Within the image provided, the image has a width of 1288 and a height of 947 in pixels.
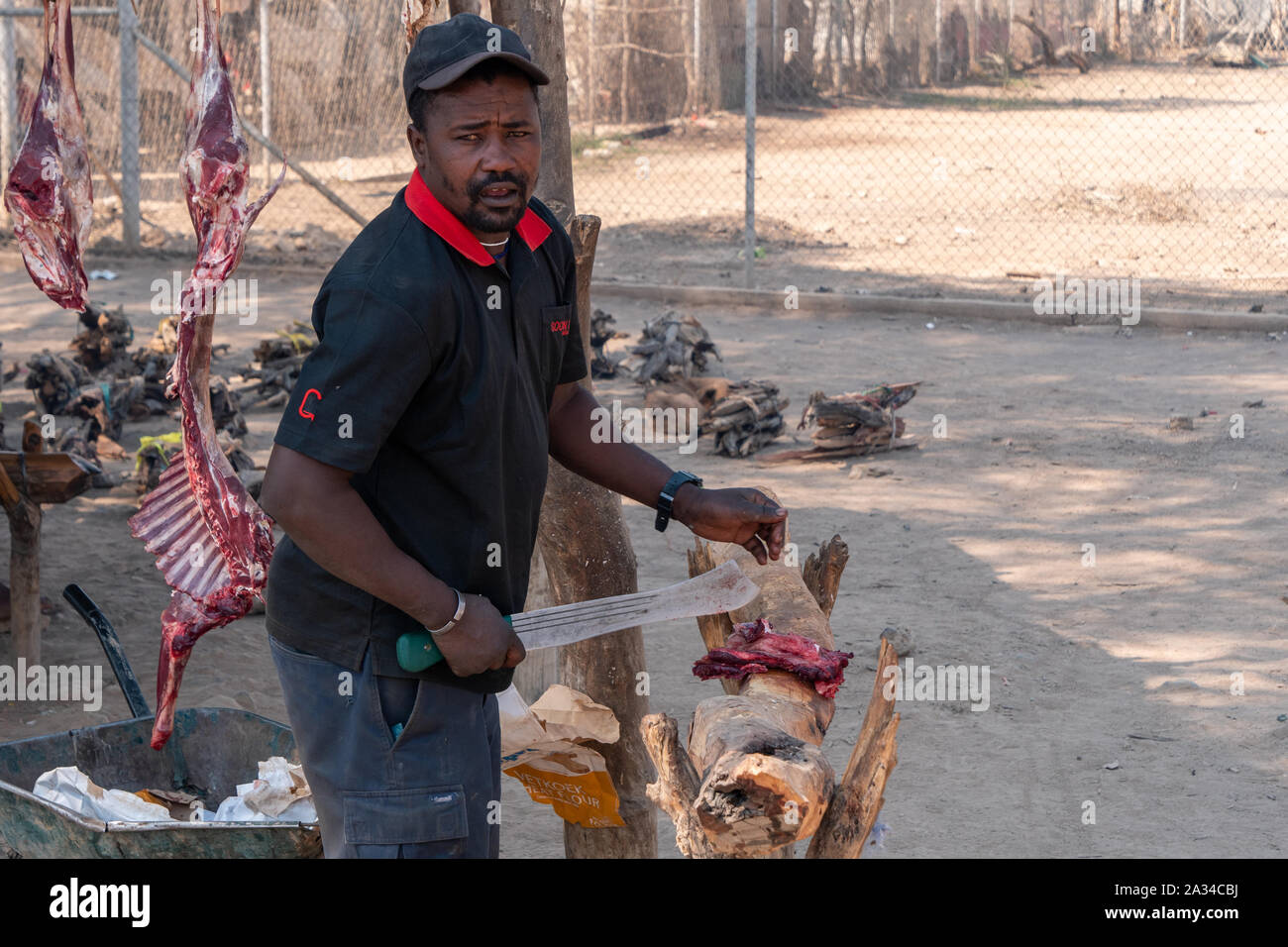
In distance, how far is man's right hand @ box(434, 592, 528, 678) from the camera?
2.08 m

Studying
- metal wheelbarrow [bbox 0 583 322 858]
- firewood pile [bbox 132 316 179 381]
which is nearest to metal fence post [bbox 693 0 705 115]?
firewood pile [bbox 132 316 179 381]

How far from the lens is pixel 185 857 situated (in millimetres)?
2730

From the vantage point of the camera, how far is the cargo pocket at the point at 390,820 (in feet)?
7.06

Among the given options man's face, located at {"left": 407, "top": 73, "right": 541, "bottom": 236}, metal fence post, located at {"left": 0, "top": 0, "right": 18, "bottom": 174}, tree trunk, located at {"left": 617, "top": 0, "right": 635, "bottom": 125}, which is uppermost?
tree trunk, located at {"left": 617, "top": 0, "right": 635, "bottom": 125}

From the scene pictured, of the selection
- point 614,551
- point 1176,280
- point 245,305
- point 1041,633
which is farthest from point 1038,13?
point 614,551

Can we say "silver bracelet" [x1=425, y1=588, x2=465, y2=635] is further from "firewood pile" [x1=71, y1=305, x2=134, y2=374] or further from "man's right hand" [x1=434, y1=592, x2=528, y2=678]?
"firewood pile" [x1=71, y1=305, x2=134, y2=374]

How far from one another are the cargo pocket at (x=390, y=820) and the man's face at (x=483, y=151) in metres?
0.91

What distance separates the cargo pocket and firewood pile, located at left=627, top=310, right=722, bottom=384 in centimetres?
691

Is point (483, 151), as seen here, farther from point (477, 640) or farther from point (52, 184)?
point (52, 184)

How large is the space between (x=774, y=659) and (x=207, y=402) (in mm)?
1331

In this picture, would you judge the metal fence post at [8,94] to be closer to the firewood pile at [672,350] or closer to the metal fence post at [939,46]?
the firewood pile at [672,350]

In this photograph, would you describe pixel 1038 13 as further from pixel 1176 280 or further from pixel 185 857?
pixel 185 857

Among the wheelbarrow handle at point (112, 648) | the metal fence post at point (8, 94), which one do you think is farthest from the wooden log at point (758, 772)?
the metal fence post at point (8, 94)

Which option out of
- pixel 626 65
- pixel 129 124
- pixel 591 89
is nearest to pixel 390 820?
pixel 129 124
